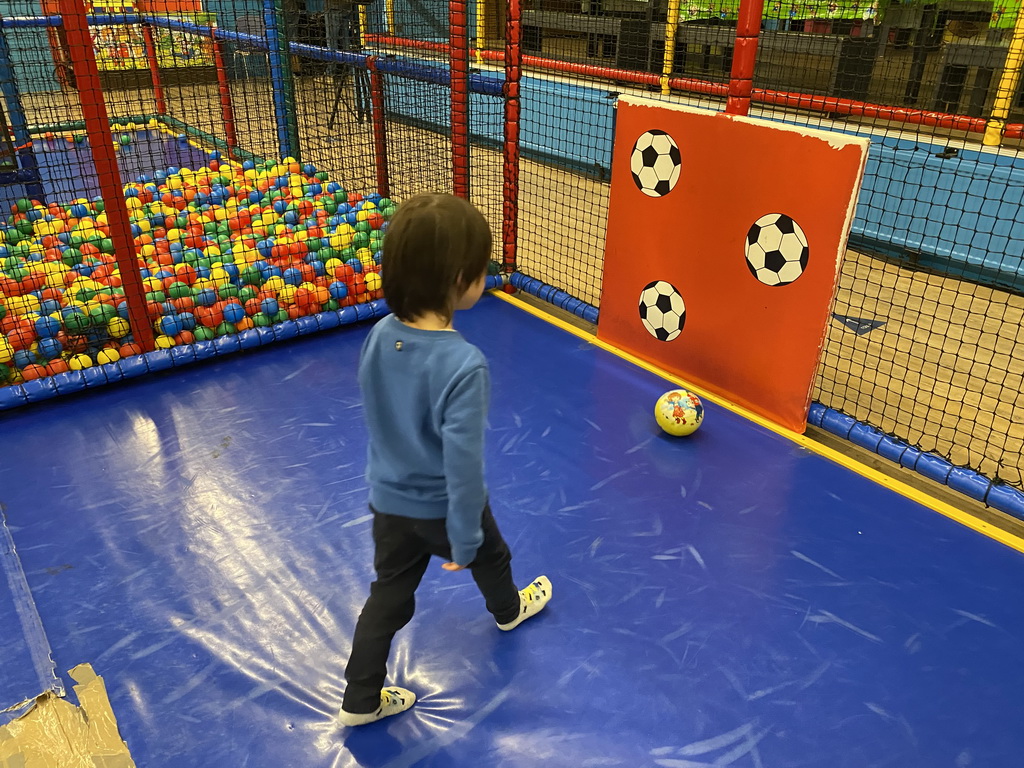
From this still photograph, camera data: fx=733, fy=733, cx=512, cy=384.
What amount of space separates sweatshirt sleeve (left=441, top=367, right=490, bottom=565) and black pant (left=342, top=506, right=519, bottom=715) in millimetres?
84

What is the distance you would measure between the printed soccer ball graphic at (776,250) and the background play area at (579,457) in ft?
0.09

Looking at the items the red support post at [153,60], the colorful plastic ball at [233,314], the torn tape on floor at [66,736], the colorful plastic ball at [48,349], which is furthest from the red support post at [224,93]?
the torn tape on floor at [66,736]

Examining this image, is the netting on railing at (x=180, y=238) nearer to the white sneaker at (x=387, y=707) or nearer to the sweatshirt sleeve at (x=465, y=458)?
the white sneaker at (x=387, y=707)

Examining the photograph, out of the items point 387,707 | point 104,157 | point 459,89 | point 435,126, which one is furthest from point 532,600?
point 435,126

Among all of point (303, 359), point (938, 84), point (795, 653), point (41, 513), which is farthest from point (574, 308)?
point (938, 84)

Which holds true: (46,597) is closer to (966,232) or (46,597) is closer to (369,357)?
(369,357)

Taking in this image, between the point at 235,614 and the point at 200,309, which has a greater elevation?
the point at 200,309

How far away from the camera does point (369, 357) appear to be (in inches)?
56.3

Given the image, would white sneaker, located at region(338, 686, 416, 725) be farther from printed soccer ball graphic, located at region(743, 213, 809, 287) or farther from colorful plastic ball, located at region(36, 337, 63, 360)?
colorful plastic ball, located at region(36, 337, 63, 360)

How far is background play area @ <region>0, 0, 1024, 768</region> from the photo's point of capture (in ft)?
6.13

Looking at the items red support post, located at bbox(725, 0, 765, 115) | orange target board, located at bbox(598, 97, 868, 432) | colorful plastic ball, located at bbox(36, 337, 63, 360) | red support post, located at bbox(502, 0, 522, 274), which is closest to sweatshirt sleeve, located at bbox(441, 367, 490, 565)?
orange target board, located at bbox(598, 97, 868, 432)

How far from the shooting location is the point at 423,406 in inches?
55.2

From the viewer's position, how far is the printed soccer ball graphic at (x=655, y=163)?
10.3 feet

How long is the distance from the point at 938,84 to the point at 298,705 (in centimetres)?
551
